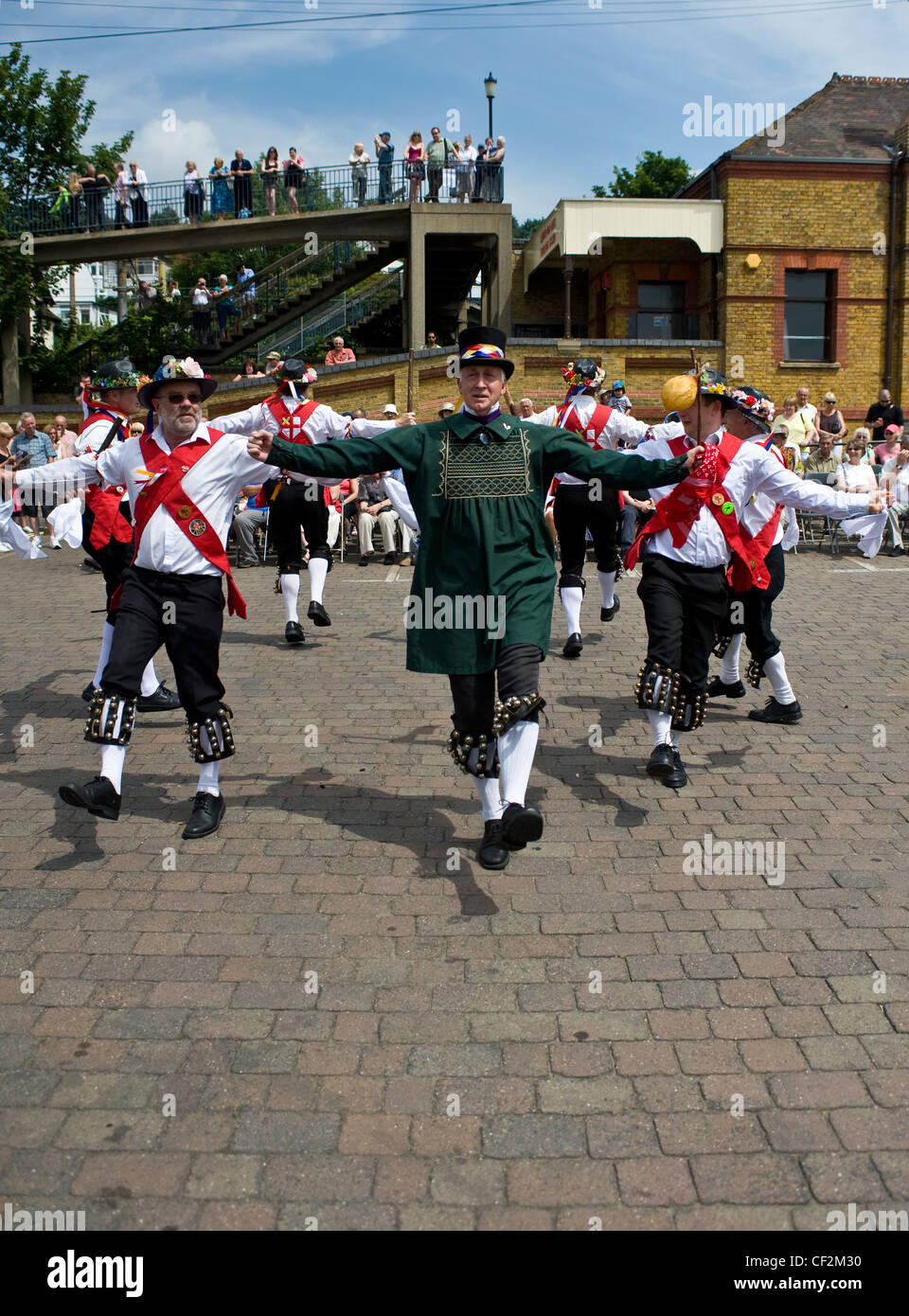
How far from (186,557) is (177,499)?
26cm

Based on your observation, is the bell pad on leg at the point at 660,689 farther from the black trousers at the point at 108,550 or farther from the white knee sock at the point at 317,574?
the white knee sock at the point at 317,574

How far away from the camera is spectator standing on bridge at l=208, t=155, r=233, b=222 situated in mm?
25875

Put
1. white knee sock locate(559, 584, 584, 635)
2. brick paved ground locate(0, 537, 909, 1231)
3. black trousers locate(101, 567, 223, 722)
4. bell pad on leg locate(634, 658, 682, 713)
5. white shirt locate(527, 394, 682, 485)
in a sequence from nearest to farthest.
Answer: brick paved ground locate(0, 537, 909, 1231) → black trousers locate(101, 567, 223, 722) → bell pad on leg locate(634, 658, 682, 713) → white shirt locate(527, 394, 682, 485) → white knee sock locate(559, 584, 584, 635)

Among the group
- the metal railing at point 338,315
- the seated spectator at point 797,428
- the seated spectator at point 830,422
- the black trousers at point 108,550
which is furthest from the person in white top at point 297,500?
the metal railing at point 338,315

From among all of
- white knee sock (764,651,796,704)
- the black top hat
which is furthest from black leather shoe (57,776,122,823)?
white knee sock (764,651,796,704)

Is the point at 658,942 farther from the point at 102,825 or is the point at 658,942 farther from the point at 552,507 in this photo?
the point at 552,507

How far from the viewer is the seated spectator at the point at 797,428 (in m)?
17.0

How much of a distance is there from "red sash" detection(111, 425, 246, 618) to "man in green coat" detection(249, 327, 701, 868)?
0.62 metres

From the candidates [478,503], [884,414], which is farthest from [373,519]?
[478,503]

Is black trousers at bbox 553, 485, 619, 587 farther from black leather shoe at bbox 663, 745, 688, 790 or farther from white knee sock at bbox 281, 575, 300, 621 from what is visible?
black leather shoe at bbox 663, 745, 688, 790

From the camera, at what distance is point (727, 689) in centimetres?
773

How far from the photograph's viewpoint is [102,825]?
220 inches

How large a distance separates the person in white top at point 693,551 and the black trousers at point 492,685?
1148 mm

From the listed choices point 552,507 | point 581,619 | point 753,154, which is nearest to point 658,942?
point 552,507
